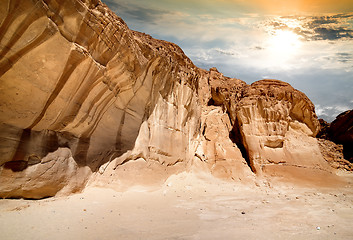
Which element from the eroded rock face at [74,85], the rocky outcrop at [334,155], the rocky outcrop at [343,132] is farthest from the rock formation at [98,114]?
the rocky outcrop at [343,132]

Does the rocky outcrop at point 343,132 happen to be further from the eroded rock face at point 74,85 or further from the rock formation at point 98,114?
the eroded rock face at point 74,85

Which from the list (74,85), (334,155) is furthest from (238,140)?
(74,85)

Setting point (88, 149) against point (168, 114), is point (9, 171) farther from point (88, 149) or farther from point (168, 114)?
point (168, 114)

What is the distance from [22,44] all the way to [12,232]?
3375mm

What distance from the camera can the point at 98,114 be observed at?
666 cm

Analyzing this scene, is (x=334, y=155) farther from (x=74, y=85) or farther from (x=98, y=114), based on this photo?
(x=74, y=85)

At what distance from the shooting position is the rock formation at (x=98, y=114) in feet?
14.9

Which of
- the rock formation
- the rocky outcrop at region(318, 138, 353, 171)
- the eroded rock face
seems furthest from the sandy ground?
the rocky outcrop at region(318, 138, 353, 171)

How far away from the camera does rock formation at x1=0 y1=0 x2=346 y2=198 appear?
453cm

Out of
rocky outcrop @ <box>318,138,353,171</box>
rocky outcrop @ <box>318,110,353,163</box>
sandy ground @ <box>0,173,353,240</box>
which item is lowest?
sandy ground @ <box>0,173,353,240</box>

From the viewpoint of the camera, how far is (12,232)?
128 inches


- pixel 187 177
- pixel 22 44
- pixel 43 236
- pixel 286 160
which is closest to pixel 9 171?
pixel 43 236

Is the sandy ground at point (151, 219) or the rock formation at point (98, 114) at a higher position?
the rock formation at point (98, 114)

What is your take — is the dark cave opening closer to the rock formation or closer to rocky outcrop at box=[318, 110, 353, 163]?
the rock formation
